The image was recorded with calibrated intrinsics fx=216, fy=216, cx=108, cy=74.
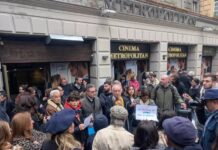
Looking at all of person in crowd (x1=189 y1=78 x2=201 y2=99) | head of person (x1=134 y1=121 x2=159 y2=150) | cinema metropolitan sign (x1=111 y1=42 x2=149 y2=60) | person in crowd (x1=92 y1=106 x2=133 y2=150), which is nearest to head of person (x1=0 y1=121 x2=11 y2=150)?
person in crowd (x1=92 y1=106 x2=133 y2=150)

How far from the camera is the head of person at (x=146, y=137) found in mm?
2162

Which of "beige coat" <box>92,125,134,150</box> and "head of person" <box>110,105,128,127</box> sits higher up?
"head of person" <box>110,105,128,127</box>

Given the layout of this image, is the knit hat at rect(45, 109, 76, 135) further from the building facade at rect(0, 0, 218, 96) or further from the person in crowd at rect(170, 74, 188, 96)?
the person in crowd at rect(170, 74, 188, 96)

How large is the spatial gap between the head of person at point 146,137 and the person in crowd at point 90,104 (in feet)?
7.24

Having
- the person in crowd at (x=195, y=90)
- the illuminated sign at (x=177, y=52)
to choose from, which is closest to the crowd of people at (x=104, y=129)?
the person in crowd at (x=195, y=90)

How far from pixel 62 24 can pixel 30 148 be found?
18.4 feet

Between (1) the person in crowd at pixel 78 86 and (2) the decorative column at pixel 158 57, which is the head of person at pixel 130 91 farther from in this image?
(2) the decorative column at pixel 158 57

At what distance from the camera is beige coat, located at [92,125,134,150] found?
246 cm

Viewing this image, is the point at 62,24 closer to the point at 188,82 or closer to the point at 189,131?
the point at 188,82

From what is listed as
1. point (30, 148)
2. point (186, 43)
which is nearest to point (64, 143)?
point (30, 148)

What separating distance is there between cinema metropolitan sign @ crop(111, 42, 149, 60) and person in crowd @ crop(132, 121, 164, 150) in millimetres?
7338

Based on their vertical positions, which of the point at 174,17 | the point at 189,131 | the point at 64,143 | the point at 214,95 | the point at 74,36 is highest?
the point at 174,17

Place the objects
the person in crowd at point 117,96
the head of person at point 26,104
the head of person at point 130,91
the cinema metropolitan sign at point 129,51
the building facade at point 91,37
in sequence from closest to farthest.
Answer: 1. the head of person at point 26,104
2. the person in crowd at point 117,96
3. the head of person at point 130,91
4. the building facade at point 91,37
5. the cinema metropolitan sign at point 129,51

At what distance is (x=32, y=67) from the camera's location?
23.7 ft
